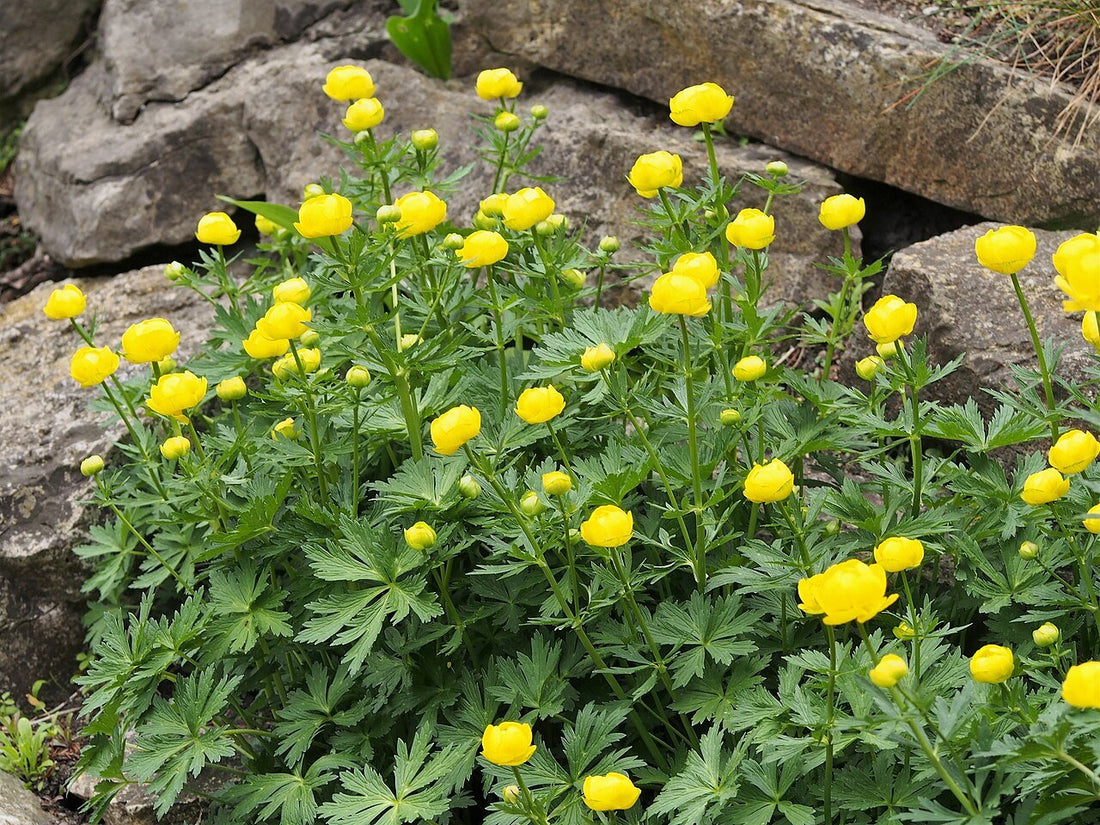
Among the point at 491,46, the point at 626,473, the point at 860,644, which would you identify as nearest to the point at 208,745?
the point at 626,473

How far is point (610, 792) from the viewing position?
1521mm

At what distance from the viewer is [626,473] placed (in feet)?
6.01

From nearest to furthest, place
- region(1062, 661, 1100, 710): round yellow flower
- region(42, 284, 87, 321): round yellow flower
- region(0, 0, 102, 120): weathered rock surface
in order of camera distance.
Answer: region(1062, 661, 1100, 710): round yellow flower, region(42, 284, 87, 321): round yellow flower, region(0, 0, 102, 120): weathered rock surface

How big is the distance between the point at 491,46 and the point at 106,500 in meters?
2.16

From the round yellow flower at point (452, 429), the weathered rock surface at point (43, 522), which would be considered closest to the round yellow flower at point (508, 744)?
the round yellow flower at point (452, 429)

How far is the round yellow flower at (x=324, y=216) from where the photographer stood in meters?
1.81

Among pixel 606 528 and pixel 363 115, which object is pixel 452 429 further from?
pixel 363 115

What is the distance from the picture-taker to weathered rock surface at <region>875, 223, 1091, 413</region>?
244 cm

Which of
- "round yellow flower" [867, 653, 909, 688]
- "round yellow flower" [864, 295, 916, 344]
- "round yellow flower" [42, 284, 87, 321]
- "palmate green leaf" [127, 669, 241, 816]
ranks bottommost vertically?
"palmate green leaf" [127, 669, 241, 816]

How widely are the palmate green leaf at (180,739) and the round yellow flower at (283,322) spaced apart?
0.63 metres

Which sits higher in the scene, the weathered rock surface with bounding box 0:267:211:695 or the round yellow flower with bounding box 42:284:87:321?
the round yellow flower with bounding box 42:284:87:321

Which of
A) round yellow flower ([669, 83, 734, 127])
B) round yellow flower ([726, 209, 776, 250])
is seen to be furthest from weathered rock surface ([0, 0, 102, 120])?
round yellow flower ([726, 209, 776, 250])

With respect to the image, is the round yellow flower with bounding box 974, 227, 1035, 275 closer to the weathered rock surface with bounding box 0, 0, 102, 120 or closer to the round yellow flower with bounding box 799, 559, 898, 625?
the round yellow flower with bounding box 799, 559, 898, 625

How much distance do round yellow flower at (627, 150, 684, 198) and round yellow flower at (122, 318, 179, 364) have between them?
2.90 feet
